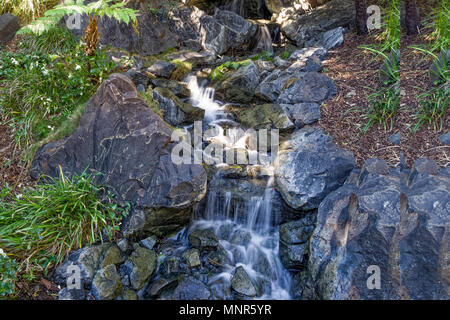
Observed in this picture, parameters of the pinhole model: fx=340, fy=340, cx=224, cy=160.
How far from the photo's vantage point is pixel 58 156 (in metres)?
4.64

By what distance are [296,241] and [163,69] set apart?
4.98m

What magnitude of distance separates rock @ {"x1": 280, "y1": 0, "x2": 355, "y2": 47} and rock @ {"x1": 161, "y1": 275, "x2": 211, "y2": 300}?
623cm

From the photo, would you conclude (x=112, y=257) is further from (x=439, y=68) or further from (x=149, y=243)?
(x=439, y=68)

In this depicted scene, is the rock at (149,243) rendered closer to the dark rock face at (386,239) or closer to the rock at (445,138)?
the dark rock face at (386,239)

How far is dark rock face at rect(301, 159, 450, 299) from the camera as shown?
10.3 feet

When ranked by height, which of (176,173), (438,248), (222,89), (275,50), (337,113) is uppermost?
(275,50)

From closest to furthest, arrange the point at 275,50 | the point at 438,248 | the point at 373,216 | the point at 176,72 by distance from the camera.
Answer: the point at 438,248 < the point at 373,216 < the point at 176,72 < the point at 275,50

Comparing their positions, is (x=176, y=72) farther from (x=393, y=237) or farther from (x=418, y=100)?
(x=393, y=237)

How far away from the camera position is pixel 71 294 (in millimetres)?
3619

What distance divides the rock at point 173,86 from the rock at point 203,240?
356cm

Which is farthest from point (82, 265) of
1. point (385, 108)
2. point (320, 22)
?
point (320, 22)

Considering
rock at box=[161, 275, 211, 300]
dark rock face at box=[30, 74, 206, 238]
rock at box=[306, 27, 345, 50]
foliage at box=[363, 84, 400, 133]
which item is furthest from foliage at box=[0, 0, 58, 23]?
foliage at box=[363, 84, 400, 133]
